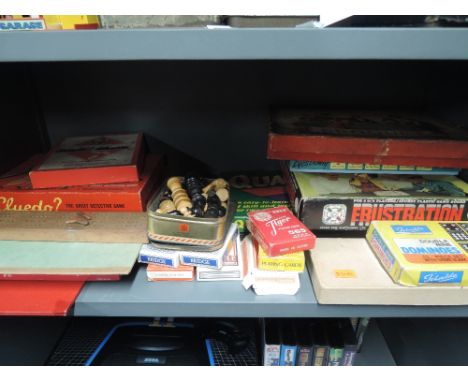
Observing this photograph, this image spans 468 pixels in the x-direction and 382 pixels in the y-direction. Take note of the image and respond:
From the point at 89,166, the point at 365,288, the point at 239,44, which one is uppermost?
the point at 239,44

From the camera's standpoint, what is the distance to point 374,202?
0.51 metres

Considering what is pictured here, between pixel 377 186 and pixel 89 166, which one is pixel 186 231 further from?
pixel 377 186

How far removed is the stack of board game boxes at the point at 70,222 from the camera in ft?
1.49

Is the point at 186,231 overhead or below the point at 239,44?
below

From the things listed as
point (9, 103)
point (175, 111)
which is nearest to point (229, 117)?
point (175, 111)

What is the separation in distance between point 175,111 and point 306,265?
1.47 feet

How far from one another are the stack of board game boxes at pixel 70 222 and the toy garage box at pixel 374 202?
27 centimetres

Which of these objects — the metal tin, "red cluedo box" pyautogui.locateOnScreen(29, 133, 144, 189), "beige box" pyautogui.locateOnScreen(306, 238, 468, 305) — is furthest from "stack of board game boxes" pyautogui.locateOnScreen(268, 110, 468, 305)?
"red cluedo box" pyautogui.locateOnScreen(29, 133, 144, 189)

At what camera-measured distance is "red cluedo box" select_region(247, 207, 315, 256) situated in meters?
0.44

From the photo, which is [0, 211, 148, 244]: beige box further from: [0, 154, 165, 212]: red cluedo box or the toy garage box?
the toy garage box

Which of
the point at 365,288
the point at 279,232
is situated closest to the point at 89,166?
the point at 279,232

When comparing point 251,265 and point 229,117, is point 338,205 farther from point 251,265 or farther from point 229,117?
point 229,117

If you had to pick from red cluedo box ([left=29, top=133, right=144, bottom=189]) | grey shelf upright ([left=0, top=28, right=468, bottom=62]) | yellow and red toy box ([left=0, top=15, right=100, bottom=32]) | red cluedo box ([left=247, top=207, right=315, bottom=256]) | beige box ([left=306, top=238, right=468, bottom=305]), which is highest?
yellow and red toy box ([left=0, top=15, right=100, bottom=32])

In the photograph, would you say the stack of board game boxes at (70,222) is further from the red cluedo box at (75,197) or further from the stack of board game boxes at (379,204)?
the stack of board game boxes at (379,204)
